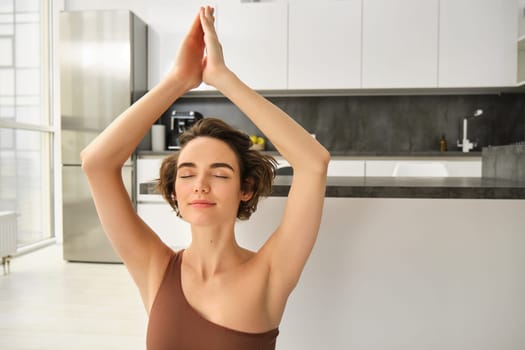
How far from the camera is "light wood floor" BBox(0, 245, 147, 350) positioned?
2312mm

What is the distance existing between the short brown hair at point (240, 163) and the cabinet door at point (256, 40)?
3288mm

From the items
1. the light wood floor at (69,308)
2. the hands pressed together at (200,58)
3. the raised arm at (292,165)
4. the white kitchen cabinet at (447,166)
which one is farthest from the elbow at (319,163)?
the white kitchen cabinet at (447,166)

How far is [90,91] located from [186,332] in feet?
12.1

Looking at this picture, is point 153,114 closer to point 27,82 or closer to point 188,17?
point 188,17

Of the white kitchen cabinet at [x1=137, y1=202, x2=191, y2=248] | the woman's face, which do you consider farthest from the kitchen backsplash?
the woman's face

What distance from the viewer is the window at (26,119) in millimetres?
4301

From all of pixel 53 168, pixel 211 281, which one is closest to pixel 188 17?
pixel 53 168

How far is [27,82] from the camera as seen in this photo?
461cm

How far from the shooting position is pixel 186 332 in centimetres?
82

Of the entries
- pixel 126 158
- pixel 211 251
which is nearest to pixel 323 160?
pixel 211 251

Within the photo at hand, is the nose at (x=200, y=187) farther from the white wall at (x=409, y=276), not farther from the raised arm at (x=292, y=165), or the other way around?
the white wall at (x=409, y=276)

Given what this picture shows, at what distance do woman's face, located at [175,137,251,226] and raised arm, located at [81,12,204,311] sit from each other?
107 millimetres

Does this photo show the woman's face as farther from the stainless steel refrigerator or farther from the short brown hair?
the stainless steel refrigerator

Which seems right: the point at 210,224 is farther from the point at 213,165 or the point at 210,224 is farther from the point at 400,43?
the point at 400,43
